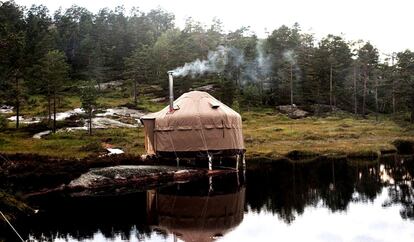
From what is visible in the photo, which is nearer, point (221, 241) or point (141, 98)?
point (221, 241)

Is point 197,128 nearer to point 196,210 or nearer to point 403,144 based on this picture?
point 196,210

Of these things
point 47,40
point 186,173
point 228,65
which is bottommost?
point 186,173

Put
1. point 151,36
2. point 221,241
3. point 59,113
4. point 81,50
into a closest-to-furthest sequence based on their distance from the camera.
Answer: point 221,241 → point 59,113 → point 81,50 → point 151,36

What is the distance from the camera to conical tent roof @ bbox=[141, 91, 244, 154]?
3131 centimetres

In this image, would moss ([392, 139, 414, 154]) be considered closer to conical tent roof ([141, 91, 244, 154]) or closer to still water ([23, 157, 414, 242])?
still water ([23, 157, 414, 242])

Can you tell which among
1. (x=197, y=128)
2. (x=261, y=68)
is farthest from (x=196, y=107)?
(x=261, y=68)

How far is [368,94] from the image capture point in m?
85.9

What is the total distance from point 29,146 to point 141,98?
37568 millimetres

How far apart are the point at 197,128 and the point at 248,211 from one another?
12.6m

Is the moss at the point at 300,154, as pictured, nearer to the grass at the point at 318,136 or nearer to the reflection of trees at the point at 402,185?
the grass at the point at 318,136

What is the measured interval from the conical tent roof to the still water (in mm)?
4217

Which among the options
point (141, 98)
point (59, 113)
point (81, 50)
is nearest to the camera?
point (59, 113)

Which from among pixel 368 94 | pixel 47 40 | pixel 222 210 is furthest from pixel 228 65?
pixel 222 210

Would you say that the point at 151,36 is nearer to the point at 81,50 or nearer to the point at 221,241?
the point at 81,50
